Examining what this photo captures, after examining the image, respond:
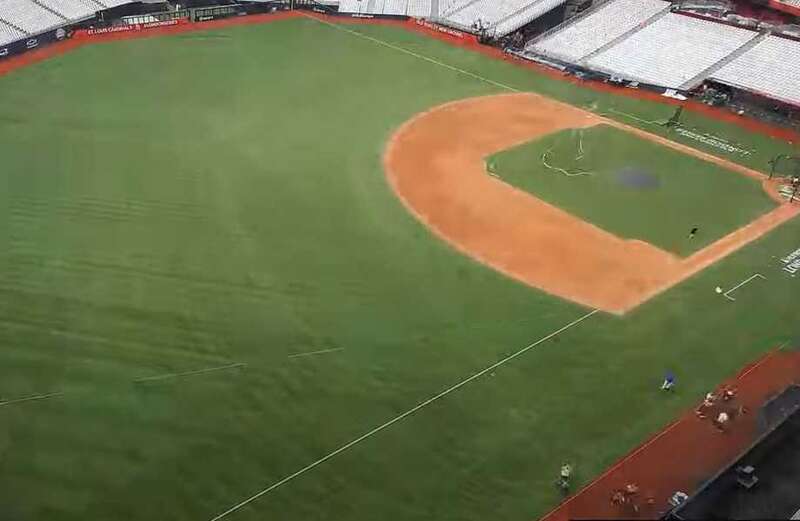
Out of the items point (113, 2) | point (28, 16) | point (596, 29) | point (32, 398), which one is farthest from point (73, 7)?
point (32, 398)

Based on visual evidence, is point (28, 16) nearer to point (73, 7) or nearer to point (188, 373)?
point (73, 7)

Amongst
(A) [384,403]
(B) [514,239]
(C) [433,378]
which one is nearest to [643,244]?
(B) [514,239]

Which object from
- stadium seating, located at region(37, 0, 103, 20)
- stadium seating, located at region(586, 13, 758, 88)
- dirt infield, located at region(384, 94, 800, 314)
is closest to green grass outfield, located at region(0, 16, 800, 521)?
dirt infield, located at region(384, 94, 800, 314)

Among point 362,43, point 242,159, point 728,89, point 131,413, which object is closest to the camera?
point 131,413

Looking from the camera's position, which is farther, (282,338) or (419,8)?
(419,8)

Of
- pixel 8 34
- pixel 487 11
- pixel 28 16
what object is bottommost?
pixel 8 34

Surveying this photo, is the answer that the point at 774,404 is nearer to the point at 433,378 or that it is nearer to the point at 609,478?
the point at 609,478

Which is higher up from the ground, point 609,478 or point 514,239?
point 514,239
